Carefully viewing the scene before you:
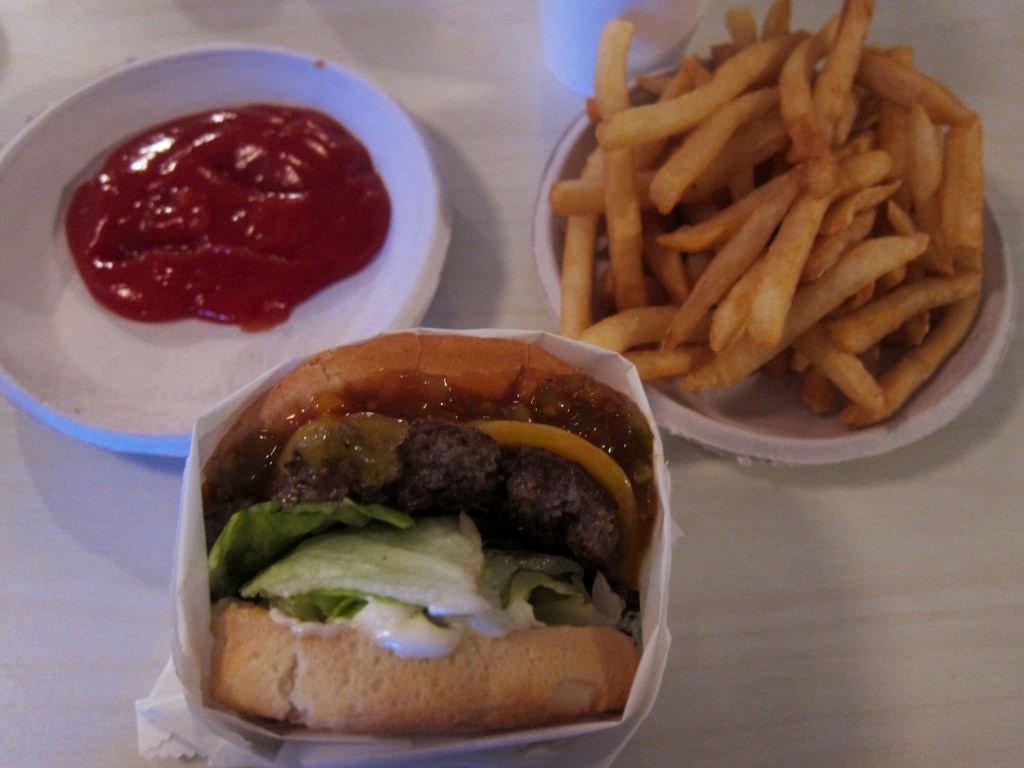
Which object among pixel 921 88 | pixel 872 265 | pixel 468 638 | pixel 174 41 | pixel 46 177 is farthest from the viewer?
pixel 174 41

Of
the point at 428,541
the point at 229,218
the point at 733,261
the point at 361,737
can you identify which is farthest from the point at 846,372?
the point at 229,218

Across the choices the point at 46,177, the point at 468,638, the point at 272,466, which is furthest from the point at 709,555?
the point at 46,177

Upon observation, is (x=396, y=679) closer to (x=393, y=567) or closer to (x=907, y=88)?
(x=393, y=567)

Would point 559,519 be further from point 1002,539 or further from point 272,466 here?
point 1002,539

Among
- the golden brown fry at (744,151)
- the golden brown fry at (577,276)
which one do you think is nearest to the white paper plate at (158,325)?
the golden brown fry at (577,276)

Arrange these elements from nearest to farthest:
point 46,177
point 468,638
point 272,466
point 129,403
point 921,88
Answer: point 468,638, point 272,466, point 921,88, point 129,403, point 46,177

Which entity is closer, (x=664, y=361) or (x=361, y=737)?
(x=361, y=737)

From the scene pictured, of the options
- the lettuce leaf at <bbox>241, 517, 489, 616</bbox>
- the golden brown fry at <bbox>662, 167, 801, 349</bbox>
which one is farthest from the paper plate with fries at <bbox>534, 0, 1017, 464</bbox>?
the lettuce leaf at <bbox>241, 517, 489, 616</bbox>
